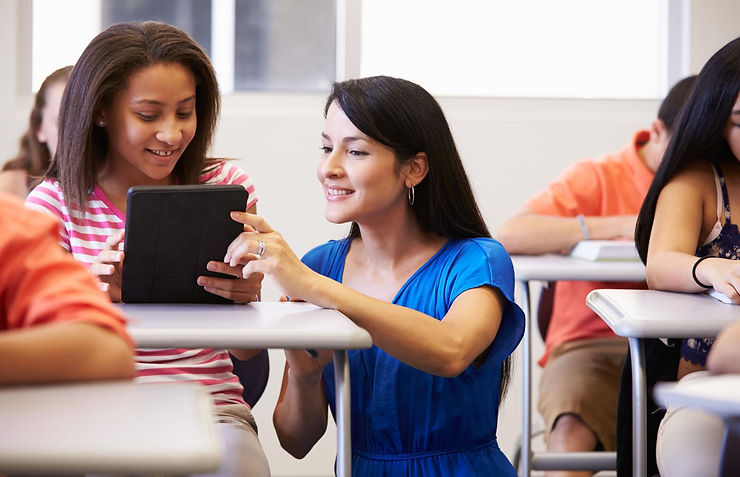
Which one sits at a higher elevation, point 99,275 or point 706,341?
point 99,275

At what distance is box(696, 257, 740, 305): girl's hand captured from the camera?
5.39 ft

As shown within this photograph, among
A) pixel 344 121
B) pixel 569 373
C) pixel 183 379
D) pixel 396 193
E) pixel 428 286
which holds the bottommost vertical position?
pixel 569 373

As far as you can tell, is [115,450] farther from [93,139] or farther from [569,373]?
[569,373]

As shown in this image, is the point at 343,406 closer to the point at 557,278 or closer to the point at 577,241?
the point at 557,278

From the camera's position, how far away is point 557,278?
85.7 inches

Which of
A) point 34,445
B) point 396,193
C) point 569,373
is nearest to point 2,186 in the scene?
point 396,193

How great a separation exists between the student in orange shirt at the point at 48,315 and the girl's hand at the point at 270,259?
576 mm

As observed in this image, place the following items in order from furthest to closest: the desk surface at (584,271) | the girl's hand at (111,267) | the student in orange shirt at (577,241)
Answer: the student in orange shirt at (577,241)
the desk surface at (584,271)
the girl's hand at (111,267)

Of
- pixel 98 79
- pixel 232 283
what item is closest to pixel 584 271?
pixel 232 283

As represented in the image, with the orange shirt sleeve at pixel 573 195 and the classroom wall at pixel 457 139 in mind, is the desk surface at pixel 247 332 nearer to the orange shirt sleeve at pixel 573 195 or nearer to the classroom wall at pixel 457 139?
the orange shirt sleeve at pixel 573 195


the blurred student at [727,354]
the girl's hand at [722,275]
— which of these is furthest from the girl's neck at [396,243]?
the blurred student at [727,354]

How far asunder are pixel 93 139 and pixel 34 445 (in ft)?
4.01

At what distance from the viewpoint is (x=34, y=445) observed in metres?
0.75

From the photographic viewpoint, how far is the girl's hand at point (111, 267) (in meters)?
1.60
